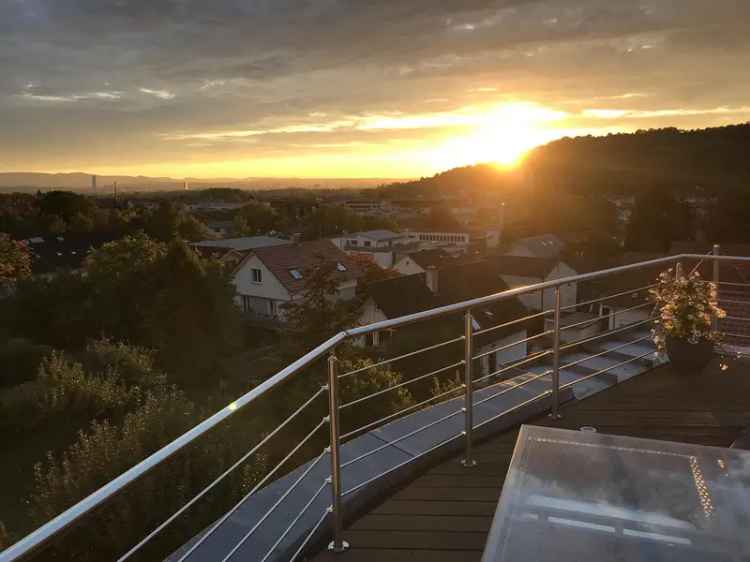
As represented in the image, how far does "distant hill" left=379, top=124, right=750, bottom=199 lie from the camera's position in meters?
40.8

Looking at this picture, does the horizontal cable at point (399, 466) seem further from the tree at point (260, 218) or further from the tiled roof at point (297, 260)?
the tree at point (260, 218)

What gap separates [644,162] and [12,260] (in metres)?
50.9

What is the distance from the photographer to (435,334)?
55.1 ft

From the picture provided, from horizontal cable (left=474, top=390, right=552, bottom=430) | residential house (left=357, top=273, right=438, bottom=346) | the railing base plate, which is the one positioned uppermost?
horizontal cable (left=474, top=390, right=552, bottom=430)

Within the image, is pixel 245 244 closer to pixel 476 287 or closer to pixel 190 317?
pixel 190 317

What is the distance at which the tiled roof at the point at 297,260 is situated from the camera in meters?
31.9

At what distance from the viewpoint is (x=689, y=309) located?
522 cm

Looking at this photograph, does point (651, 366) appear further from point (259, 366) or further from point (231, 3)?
point (259, 366)

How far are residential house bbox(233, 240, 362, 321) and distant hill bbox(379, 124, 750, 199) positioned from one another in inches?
1027

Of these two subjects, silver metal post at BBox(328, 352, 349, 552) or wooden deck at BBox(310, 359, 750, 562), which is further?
wooden deck at BBox(310, 359, 750, 562)

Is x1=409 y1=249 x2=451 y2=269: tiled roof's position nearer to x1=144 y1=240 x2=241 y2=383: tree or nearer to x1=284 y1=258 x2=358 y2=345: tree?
x1=144 y1=240 x2=241 y2=383: tree

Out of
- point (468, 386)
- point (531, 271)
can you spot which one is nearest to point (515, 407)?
point (468, 386)

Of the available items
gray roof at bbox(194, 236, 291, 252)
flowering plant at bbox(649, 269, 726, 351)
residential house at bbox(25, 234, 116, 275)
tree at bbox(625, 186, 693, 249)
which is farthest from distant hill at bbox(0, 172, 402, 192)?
flowering plant at bbox(649, 269, 726, 351)

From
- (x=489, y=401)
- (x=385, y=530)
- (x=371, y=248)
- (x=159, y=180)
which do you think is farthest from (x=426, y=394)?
(x=159, y=180)
